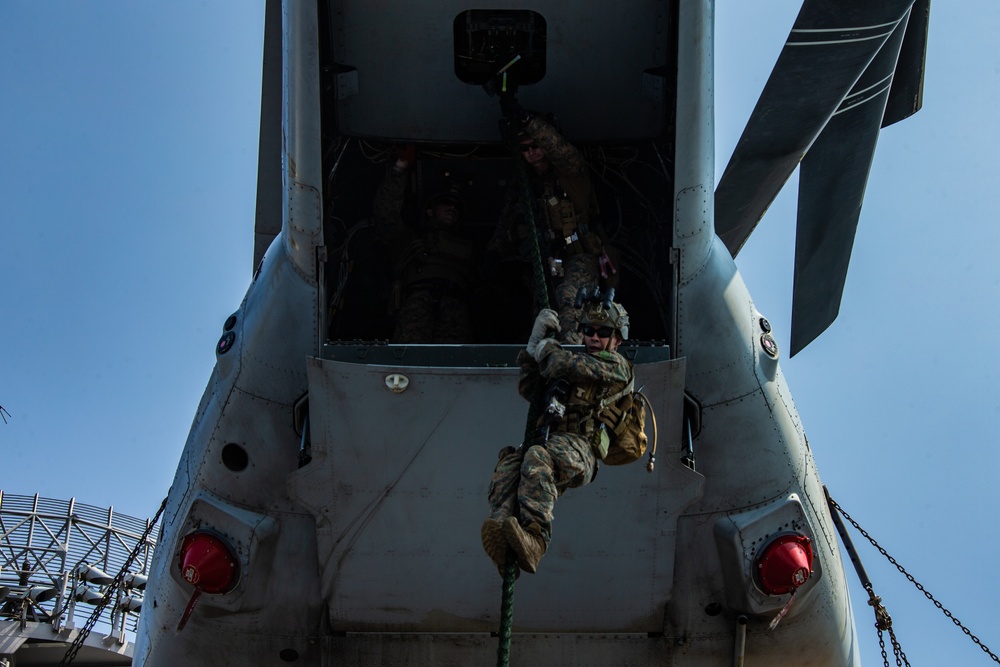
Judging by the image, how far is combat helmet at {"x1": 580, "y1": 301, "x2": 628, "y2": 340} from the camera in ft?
21.2

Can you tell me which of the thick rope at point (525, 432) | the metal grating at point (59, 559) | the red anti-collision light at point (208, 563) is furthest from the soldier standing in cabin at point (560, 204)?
the metal grating at point (59, 559)

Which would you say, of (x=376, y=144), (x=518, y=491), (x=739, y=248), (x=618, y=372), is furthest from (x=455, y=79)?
(x=518, y=491)

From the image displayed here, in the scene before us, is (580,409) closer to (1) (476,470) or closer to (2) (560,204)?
(1) (476,470)

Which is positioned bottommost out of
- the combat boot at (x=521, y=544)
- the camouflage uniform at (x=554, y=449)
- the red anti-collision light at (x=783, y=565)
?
the combat boot at (x=521, y=544)

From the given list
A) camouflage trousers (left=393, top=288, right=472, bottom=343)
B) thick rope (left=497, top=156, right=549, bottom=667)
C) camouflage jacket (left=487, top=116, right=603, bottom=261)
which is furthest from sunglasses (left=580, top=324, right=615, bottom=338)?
camouflage trousers (left=393, top=288, right=472, bottom=343)

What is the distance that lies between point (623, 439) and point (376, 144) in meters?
3.74

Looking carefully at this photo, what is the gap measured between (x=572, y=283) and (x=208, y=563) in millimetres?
2985

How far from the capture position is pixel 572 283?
828cm

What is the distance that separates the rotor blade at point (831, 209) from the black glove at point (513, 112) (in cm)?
212

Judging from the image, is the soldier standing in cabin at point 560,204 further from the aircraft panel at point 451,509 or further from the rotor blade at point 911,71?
the rotor blade at point 911,71

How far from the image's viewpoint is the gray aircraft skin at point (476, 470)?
23.3ft

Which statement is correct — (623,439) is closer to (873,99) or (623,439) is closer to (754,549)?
(754,549)

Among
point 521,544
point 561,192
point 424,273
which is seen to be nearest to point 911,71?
point 561,192

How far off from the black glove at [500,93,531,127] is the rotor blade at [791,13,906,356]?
212cm
